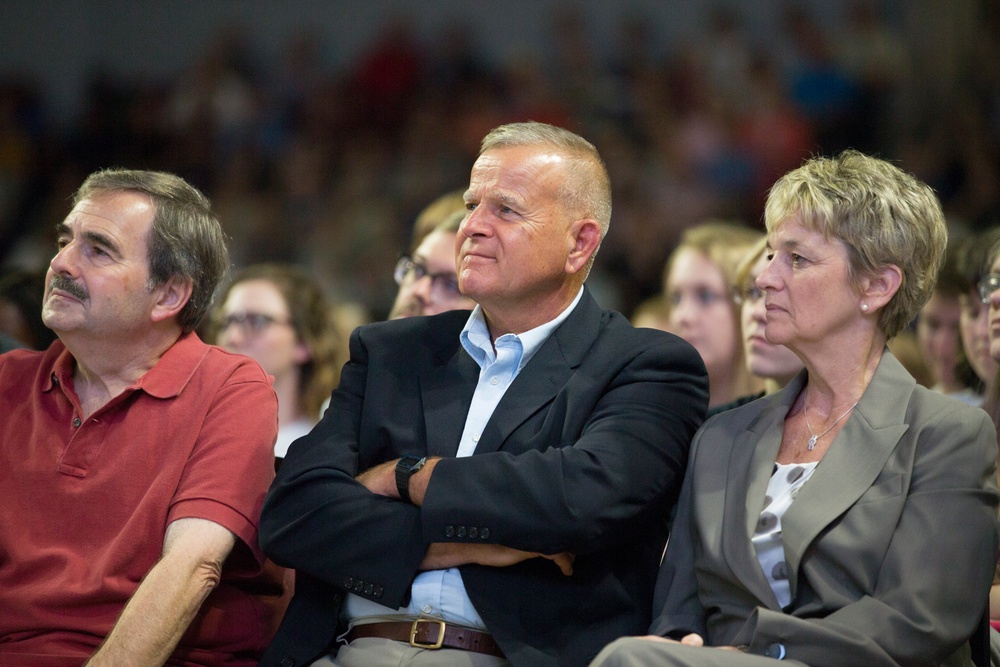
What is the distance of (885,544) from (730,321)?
1939 mm

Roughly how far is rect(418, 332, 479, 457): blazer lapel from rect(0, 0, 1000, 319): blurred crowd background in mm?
3710

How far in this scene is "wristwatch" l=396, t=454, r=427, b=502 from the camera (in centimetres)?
248

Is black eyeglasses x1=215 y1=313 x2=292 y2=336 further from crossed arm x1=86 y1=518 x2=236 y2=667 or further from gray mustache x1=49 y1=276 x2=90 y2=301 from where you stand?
crossed arm x1=86 y1=518 x2=236 y2=667

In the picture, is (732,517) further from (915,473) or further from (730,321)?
(730,321)

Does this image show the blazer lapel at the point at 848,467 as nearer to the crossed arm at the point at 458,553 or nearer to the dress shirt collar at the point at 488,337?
the crossed arm at the point at 458,553

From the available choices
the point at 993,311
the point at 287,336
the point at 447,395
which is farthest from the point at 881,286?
the point at 287,336

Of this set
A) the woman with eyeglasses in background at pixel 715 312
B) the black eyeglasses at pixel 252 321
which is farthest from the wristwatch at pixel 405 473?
the black eyeglasses at pixel 252 321

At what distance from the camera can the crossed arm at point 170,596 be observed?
2447 millimetres

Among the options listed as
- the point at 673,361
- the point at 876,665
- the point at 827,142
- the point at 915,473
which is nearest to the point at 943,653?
the point at 876,665

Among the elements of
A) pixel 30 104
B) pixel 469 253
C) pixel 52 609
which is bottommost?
pixel 52 609

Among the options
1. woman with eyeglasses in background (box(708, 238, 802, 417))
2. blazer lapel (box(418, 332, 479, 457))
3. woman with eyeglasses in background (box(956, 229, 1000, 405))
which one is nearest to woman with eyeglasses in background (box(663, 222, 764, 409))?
woman with eyeglasses in background (box(708, 238, 802, 417))

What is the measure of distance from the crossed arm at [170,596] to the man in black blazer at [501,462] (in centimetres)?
15

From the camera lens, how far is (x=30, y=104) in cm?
906

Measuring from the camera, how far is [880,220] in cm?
244
